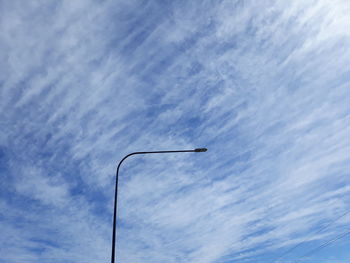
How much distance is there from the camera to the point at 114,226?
16.4m

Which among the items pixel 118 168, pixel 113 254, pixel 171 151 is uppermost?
pixel 171 151

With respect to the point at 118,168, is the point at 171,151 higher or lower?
higher

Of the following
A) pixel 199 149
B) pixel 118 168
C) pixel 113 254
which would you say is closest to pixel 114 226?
pixel 113 254

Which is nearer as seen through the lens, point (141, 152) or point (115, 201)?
point (115, 201)

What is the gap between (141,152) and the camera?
2052cm

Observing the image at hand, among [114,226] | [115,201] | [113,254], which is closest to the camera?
[113,254]

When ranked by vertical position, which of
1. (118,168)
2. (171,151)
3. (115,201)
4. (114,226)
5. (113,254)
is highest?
(171,151)

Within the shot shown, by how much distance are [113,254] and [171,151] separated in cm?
807

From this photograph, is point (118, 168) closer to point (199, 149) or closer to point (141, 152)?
point (141, 152)

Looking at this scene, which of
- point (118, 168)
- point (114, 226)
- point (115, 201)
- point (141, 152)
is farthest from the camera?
point (141, 152)

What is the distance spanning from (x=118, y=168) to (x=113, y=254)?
5.57m

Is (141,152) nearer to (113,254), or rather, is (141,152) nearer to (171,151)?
(171,151)

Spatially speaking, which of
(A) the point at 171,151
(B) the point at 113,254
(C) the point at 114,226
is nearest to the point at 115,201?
(C) the point at 114,226

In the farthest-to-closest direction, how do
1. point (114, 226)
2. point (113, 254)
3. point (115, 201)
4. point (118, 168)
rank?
point (118, 168) < point (115, 201) < point (114, 226) < point (113, 254)
